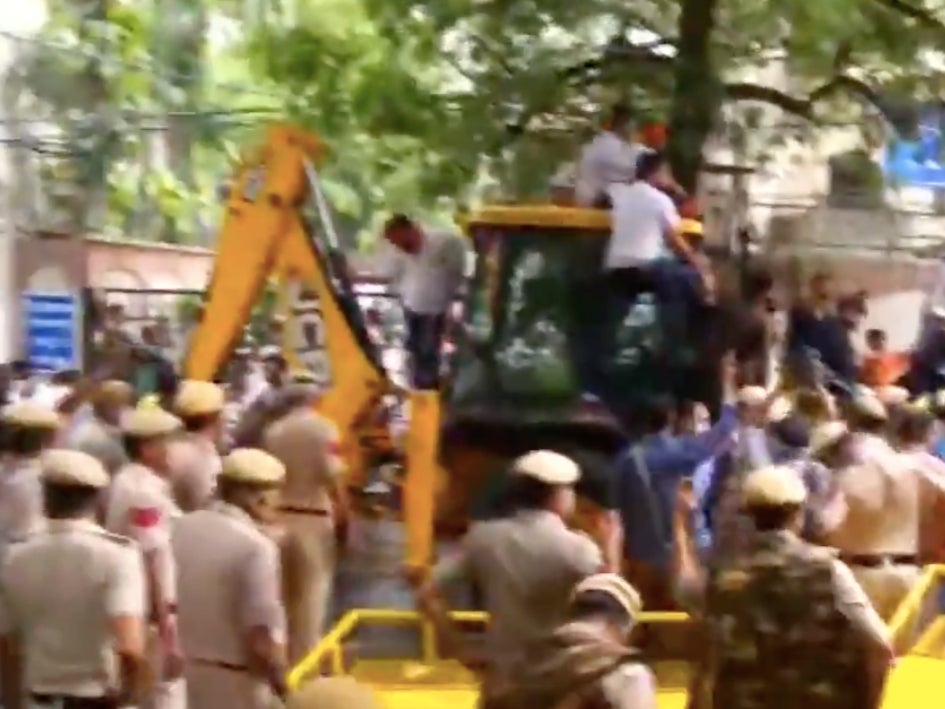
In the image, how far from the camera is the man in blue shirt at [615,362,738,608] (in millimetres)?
9758

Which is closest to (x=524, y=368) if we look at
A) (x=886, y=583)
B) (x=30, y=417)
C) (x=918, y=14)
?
(x=886, y=583)

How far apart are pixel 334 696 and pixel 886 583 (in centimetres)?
641

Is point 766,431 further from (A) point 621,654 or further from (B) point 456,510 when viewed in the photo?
(A) point 621,654

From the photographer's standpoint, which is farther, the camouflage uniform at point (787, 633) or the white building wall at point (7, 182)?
the white building wall at point (7, 182)

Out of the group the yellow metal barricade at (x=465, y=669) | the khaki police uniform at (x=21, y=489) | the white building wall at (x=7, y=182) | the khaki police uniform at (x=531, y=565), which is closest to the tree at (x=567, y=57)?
the yellow metal barricade at (x=465, y=669)

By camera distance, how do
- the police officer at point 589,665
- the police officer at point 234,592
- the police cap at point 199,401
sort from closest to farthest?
the police officer at point 589,665
the police officer at point 234,592
the police cap at point 199,401

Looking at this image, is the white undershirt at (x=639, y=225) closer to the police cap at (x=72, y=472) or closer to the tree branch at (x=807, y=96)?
the police cap at (x=72, y=472)

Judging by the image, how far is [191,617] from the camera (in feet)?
24.9

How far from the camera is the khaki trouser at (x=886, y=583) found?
9.88 metres

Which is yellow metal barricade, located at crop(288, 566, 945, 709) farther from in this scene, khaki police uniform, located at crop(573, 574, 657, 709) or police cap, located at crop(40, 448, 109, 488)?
khaki police uniform, located at crop(573, 574, 657, 709)

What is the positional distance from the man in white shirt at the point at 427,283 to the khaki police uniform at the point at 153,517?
493 cm

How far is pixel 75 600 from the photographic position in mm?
6879

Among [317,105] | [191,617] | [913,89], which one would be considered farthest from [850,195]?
[191,617]

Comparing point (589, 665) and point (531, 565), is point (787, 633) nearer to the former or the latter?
point (531, 565)
